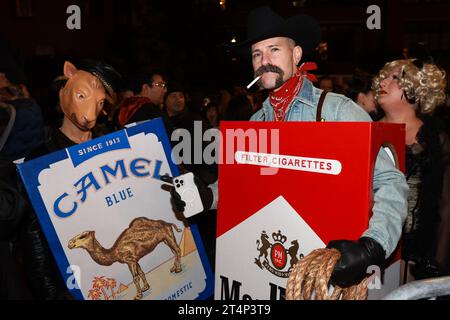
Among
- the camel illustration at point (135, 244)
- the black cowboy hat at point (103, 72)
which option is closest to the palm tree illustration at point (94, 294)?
the camel illustration at point (135, 244)

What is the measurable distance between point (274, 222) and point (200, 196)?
46 cm

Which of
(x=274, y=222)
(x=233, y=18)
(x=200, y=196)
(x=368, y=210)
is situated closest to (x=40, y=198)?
(x=200, y=196)

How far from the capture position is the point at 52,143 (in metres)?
2.26

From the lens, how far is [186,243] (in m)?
2.48

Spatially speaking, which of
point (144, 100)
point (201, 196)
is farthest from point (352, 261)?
point (144, 100)

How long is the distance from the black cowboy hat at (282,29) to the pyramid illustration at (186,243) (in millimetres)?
999

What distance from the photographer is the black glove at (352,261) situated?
1.37m

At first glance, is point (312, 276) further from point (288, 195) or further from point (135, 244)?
point (135, 244)

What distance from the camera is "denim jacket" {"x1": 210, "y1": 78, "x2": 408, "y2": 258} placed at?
1.53m

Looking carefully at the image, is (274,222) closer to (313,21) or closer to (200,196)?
(200,196)

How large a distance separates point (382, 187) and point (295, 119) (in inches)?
21.3

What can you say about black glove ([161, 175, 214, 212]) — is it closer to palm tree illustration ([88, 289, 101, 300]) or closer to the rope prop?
palm tree illustration ([88, 289, 101, 300])

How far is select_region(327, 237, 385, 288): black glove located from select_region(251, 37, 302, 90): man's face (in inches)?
33.6

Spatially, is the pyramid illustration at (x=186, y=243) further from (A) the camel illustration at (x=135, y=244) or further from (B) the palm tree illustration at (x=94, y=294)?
(B) the palm tree illustration at (x=94, y=294)
